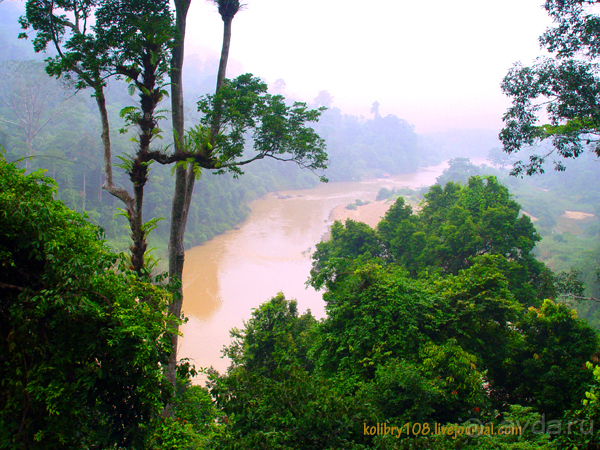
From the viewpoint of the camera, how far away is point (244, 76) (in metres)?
5.42

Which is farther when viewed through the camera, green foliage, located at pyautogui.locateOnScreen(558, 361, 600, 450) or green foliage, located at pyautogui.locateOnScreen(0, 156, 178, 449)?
green foliage, located at pyautogui.locateOnScreen(0, 156, 178, 449)

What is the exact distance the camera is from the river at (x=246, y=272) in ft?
47.9

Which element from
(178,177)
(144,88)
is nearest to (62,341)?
(144,88)

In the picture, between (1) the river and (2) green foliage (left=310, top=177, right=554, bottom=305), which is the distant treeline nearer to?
(1) the river

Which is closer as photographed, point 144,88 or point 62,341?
point 62,341

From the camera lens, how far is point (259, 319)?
9141mm

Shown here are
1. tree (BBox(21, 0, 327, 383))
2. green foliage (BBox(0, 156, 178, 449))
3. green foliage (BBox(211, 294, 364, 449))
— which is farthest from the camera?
tree (BBox(21, 0, 327, 383))

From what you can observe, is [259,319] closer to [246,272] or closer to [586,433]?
[586,433]

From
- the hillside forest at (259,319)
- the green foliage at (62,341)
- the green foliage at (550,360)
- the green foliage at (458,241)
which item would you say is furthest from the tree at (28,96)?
the green foliage at (550,360)

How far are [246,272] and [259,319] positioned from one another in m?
11.6

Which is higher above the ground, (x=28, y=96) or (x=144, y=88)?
(x=28, y=96)

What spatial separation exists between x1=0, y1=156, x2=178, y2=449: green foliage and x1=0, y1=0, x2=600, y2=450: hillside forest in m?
0.01

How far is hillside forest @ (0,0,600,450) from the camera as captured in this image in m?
2.63

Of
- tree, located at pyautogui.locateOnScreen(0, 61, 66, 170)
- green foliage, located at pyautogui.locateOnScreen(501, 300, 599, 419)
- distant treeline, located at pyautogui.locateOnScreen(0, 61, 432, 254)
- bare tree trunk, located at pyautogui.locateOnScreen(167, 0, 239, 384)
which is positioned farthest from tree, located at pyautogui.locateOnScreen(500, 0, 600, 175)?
tree, located at pyautogui.locateOnScreen(0, 61, 66, 170)
